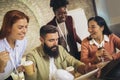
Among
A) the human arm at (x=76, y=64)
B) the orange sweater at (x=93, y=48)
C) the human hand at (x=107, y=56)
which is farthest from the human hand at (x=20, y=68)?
the human hand at (x=107, y=56)

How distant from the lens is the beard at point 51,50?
1263 mm

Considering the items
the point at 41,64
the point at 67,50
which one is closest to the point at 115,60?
the point at 67,50

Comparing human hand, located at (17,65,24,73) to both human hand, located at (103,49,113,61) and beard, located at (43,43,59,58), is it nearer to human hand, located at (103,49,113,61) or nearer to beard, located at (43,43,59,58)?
beard, located at (43,43,59,58)

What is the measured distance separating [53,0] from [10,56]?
1.24ft

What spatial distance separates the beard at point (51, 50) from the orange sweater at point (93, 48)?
7.4 inches

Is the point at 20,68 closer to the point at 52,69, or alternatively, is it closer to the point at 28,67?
the point at 28,67

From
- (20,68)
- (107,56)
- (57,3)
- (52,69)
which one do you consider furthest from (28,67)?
(107,56)

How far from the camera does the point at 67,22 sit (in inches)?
54.0

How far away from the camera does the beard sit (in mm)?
1263

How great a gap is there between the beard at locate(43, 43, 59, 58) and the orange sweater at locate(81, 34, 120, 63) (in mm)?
188

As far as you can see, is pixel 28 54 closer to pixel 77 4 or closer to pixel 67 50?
pixel 67 50

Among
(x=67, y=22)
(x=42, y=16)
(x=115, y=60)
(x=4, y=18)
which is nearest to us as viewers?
(x=4, y=18)

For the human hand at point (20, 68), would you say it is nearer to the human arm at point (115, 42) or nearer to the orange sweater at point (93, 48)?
the orange sweater at point (93, 48)

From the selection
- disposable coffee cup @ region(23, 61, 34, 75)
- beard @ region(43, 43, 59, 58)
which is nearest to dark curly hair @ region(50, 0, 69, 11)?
beard @ region(43, 43, 59, 58)
